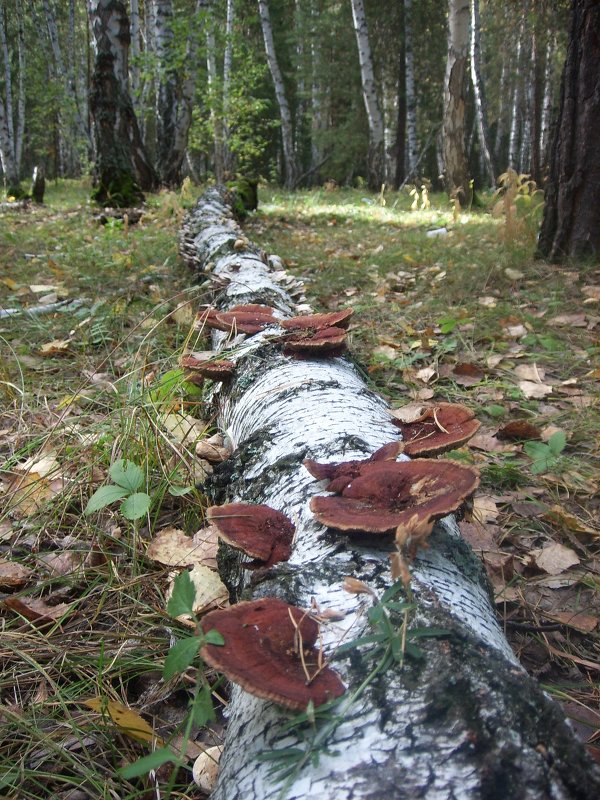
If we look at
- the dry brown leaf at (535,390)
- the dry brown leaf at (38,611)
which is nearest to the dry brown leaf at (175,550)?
the dry brown leaf at (38,611)

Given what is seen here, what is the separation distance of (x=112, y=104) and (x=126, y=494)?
8.80 m

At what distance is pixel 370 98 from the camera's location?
13.5m

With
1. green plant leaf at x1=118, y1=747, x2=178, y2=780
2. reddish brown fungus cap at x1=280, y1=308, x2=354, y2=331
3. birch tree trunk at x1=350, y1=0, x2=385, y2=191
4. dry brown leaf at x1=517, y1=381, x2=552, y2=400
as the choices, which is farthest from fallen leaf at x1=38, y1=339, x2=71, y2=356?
birch tree trunk at x1=350, y1=0, x2=385, y2=191

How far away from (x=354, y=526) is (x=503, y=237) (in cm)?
484

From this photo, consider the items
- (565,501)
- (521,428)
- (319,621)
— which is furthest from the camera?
(521,428)

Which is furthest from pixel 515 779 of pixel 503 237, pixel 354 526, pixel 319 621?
pixel 503 237

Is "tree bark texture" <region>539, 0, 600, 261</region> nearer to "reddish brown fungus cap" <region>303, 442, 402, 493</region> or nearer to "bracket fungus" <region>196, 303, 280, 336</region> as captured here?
"bracket fungus" <region>196, 303, 280, 336</region>

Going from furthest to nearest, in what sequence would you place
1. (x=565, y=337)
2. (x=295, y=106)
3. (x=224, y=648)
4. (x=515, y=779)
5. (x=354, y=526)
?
1. (x=295, y=106)
2. (x=565, y=337)
3. (x=354, y=526)
4. (x=224, y=648)
5. (x=515, y=779)

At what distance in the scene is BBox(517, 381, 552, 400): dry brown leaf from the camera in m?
2.73

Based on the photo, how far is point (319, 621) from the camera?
913 millimetres

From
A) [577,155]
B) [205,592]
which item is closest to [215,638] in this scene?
[205,592]

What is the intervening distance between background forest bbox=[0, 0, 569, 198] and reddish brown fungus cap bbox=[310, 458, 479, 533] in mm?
9504

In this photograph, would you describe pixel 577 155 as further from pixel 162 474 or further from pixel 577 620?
pixel 162 474

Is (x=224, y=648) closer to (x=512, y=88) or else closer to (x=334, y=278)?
(x=334, y=278)
